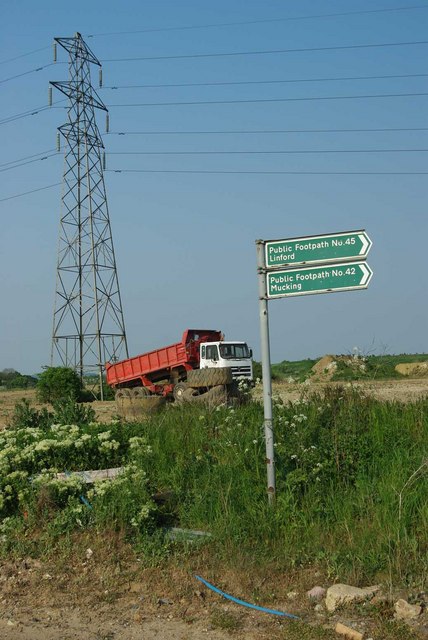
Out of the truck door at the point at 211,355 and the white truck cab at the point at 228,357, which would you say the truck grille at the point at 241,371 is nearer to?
the white truck cab at the point at 228,357

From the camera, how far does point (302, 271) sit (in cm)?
693

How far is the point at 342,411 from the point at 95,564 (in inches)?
159

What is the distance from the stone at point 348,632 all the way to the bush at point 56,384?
25385mm

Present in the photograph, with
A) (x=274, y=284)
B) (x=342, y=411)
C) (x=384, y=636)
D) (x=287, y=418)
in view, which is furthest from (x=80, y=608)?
(x=342, y=411)

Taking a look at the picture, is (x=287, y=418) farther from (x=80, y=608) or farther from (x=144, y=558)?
(x=80, y=608)

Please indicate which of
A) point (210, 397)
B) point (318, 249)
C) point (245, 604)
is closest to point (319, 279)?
point (318, 249)

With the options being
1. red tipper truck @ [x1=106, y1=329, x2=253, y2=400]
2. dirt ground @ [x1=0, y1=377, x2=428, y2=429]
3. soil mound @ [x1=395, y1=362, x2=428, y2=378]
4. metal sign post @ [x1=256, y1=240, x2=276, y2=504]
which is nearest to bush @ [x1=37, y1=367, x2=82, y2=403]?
dirt ground @ [x1=0, y1=377, x2=428, y2=429]

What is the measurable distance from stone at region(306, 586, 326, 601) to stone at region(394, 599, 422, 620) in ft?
1.95

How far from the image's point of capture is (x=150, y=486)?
294 inches

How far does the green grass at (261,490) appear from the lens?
600cm

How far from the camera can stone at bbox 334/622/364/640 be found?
15.6 feet

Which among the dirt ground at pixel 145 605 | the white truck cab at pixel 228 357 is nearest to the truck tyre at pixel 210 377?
the white truck cab at pixel 228 357

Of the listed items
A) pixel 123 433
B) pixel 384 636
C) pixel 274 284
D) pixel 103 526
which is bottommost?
pixel 384 636

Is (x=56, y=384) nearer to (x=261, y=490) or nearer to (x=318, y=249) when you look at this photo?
(x=261, y=490)
